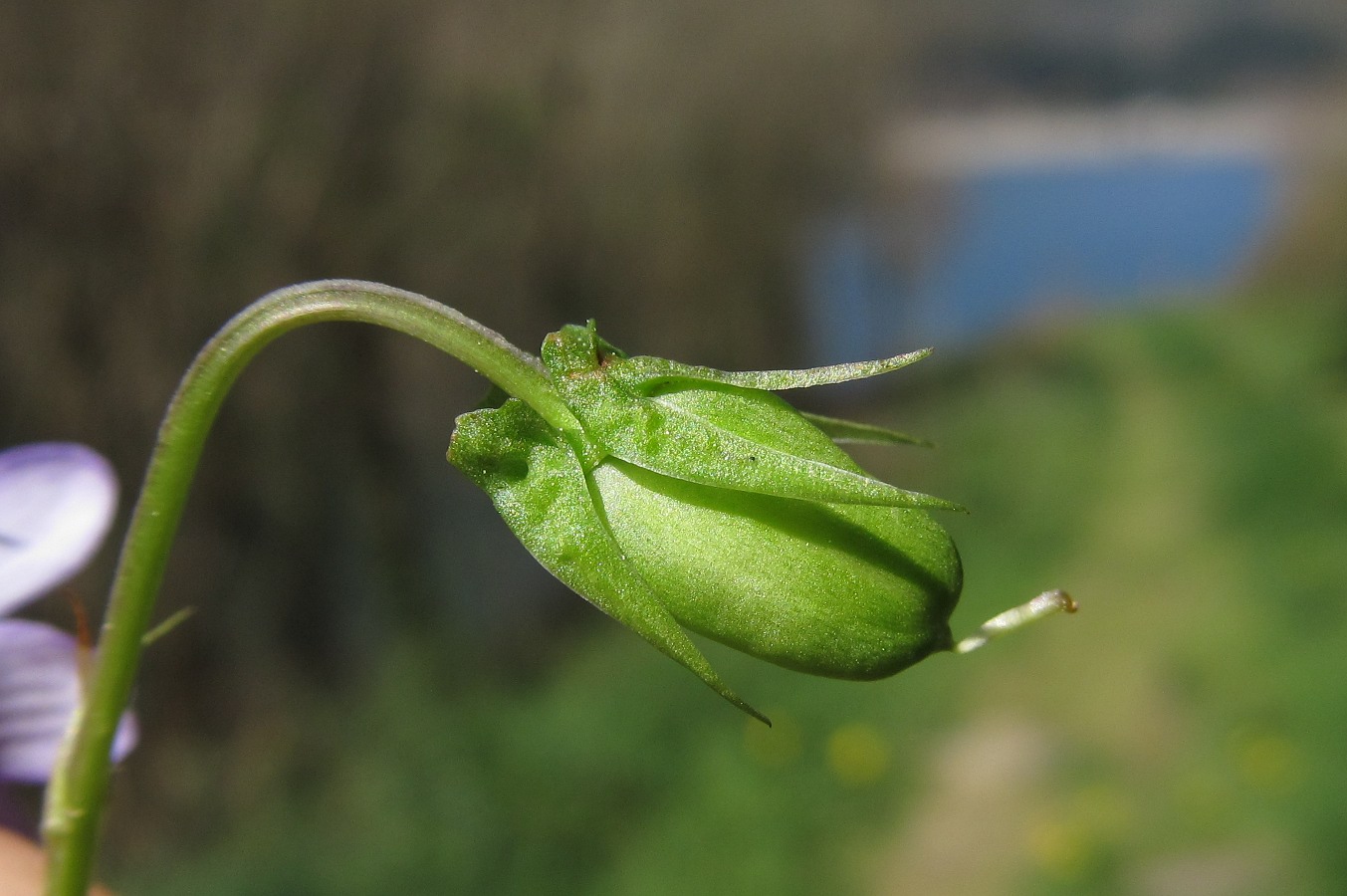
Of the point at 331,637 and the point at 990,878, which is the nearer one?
the point at 990,878

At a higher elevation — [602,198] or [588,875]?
[602,198]

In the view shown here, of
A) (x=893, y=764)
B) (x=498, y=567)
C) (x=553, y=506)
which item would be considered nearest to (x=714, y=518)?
(x=553, y=506)

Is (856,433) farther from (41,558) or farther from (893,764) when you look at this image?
(893,764)

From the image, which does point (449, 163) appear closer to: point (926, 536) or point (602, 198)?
point (602, 198)

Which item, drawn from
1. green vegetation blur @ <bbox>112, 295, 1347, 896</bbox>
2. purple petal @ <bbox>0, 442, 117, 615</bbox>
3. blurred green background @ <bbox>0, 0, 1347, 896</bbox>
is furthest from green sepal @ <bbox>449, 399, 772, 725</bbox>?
green vegetation blur @ <bbox>112, 295, 1347, 896</bbox>

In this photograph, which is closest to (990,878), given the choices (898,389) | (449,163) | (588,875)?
(588,875)

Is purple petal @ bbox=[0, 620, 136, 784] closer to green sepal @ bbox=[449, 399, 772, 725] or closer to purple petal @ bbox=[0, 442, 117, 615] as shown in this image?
purple petal @ bbox=[0, 442, 117, 615]
